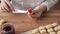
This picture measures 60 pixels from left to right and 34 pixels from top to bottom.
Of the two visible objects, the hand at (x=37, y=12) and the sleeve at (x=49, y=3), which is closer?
the hand at (x=37, y=12)

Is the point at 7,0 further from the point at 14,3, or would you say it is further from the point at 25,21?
the point at 25,21

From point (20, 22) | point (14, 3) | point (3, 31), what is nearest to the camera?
point (3, 31)

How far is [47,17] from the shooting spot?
47.9 inches

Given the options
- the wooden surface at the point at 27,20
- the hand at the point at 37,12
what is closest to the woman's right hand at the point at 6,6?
the wooden surface at the point at 27,20

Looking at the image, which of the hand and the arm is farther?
the arm

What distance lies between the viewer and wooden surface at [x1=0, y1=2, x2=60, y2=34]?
116 cm

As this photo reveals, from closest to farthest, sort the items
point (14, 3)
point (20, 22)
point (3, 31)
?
point (3, 31) < point (20, 22) < point (14, 3)

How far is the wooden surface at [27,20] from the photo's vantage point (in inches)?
45.7

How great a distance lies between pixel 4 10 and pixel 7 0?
0.08 meters

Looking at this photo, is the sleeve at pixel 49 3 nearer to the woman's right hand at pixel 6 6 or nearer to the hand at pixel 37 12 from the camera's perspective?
the hand at pixel 37 12

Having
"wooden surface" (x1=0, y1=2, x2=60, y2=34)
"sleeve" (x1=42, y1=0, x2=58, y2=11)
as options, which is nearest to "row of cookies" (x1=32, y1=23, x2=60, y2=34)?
"wooden surface" (x1=0, y1=2, x2=60, y2=34)

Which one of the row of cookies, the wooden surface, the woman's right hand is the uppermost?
the woman's right hand

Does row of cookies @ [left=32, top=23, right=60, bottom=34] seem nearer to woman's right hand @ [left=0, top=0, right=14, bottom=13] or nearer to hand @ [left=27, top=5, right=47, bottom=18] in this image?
hand @ [left=27, top=5, right=47, bottom=18]

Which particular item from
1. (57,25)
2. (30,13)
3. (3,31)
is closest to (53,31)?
(57,25)
